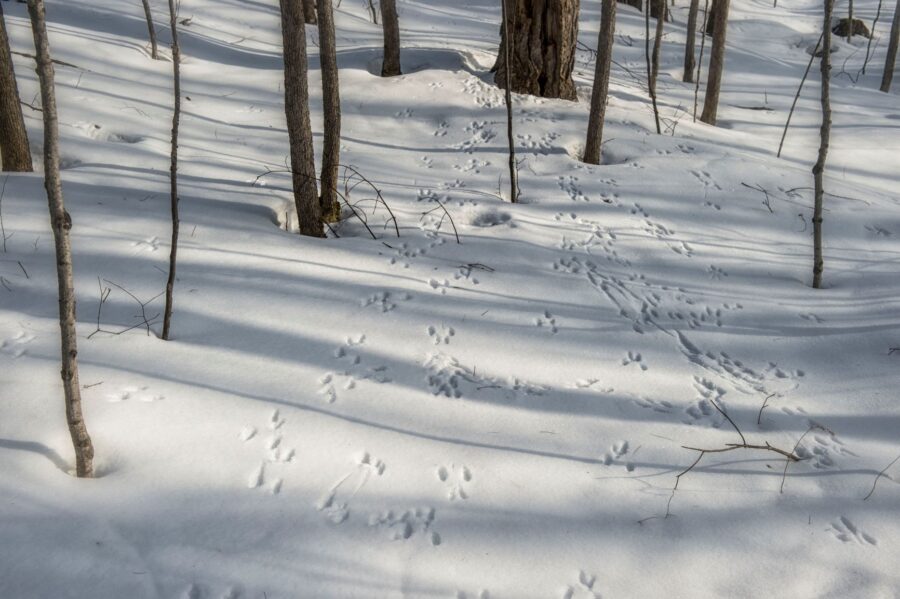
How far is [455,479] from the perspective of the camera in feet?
12.1

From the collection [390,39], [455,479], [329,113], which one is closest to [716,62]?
[390,39]

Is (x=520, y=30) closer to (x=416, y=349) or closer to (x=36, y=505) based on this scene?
(x=416, y=349)

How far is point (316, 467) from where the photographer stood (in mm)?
3627

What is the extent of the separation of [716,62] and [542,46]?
3267mm

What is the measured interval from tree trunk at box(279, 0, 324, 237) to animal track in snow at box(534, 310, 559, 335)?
2.56 metres

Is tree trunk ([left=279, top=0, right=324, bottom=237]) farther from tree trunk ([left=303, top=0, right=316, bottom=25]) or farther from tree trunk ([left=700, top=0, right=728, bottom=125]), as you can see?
tree trunk ([left=303, top=0, right=316, bottom=25])

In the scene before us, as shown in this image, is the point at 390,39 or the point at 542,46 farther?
the point at 390,39

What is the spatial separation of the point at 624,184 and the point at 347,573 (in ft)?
21.0

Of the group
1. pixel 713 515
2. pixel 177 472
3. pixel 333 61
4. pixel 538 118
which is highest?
pixel 333 61

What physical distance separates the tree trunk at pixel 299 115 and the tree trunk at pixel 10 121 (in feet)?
10.2

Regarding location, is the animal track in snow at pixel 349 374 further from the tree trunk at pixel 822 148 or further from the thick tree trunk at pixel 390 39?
the thick tree trunk at pixel 390 39

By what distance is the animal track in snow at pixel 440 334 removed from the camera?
197 inches

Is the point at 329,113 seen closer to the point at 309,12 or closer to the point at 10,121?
the point at 10,121

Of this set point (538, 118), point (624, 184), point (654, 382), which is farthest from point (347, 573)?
point (538, 118)
